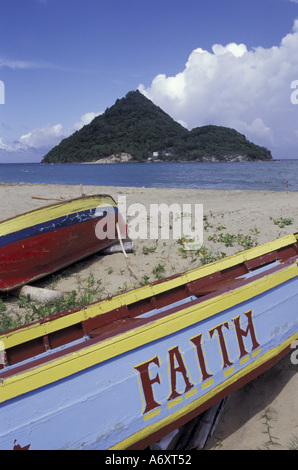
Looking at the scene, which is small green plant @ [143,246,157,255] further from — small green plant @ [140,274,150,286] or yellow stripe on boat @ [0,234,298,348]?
yellow stripe on boat @ [0,234,298,348]

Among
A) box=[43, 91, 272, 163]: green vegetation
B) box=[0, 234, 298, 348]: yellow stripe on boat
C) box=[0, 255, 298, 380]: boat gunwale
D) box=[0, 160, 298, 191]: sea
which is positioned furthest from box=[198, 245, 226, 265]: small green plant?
box=[43, 91, 272, 163]: green vegetation

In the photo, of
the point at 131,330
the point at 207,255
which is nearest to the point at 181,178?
the point at 207,255

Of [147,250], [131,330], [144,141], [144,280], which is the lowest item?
[144,280]

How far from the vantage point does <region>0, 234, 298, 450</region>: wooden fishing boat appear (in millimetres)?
1819

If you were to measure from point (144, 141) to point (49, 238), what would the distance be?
122m

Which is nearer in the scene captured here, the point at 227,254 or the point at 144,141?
the point at 227,254

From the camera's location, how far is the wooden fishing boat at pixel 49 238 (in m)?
4.93

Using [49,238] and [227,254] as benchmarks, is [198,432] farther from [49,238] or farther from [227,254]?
[227,254]

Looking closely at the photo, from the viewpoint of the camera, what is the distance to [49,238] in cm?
540

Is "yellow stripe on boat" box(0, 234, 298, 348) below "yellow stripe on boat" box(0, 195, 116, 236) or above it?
below

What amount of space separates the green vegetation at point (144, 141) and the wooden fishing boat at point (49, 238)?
10985 cm

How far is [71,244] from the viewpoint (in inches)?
229

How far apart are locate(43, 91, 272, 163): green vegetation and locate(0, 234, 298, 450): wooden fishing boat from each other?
11314cm
